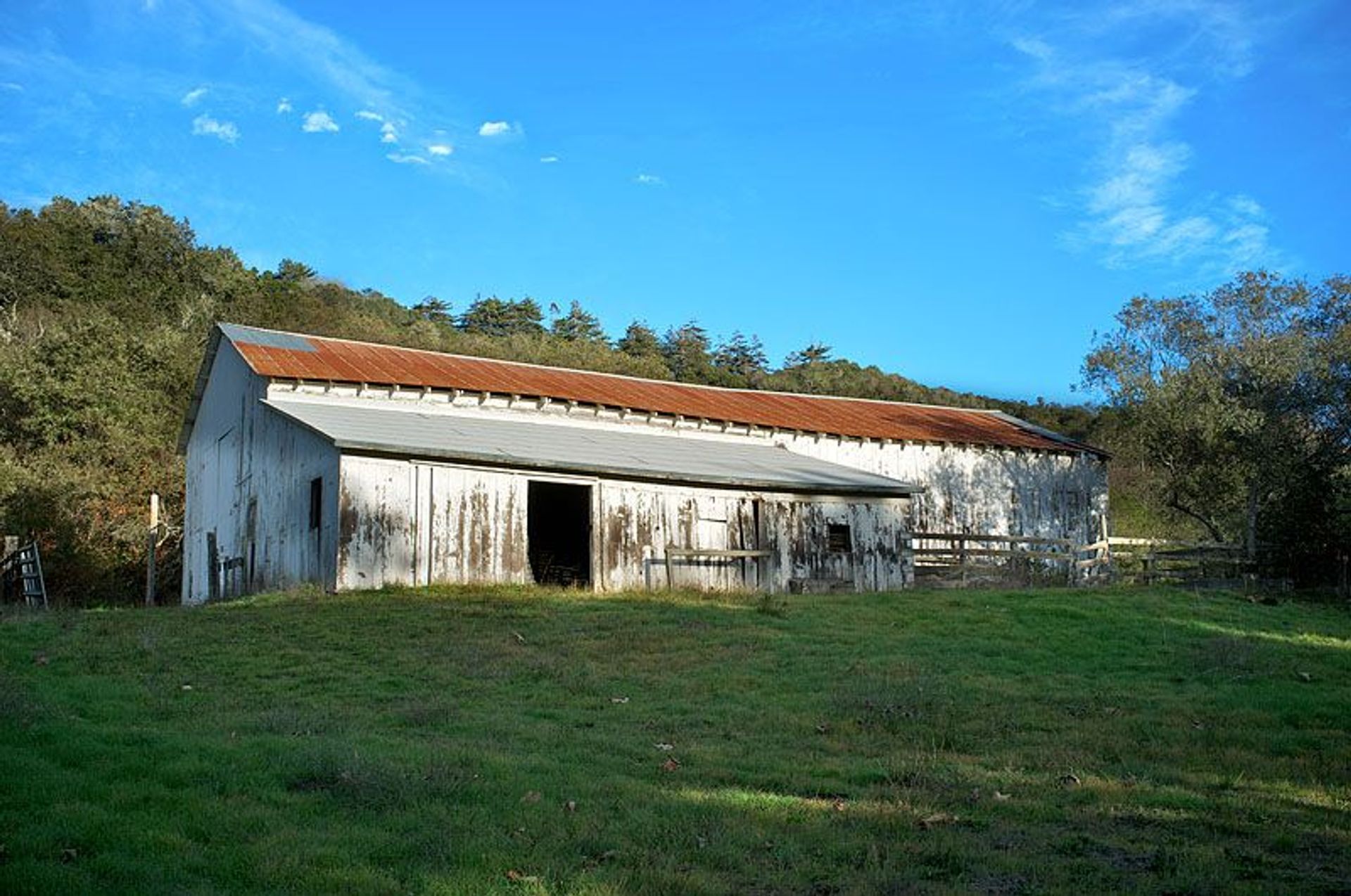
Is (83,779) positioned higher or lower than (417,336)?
lower

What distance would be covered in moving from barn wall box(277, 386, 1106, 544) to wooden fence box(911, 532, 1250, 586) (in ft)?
16.3

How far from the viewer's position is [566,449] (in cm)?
2727

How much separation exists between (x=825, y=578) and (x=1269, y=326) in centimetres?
1623

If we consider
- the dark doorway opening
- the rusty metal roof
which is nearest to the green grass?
the dark doorway opening

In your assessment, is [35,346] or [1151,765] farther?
[35,346]

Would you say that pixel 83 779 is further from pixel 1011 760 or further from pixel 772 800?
pixel 1011 760

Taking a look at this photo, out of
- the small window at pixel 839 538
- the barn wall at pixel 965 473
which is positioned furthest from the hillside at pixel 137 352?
the small window at pixel 839 538

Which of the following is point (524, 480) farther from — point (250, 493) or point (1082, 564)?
point (1082, 564)

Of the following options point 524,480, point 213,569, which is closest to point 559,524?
point 524,480

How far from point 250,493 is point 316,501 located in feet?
15.4

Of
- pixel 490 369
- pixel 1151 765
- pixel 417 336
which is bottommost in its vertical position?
pixel 1151 765

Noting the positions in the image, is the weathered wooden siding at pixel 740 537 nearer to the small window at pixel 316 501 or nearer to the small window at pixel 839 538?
the small window at pixel 839 538

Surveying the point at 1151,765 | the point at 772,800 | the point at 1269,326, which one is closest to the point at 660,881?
the point at 772,800

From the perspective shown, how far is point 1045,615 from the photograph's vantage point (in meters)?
20.9
